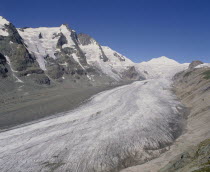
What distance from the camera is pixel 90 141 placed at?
40.1 m

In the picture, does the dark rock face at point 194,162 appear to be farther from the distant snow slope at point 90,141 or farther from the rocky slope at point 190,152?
the distant snow slope at point 90,141

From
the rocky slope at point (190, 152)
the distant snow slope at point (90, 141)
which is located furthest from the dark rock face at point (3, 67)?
the rocky slope at point (190, 152)

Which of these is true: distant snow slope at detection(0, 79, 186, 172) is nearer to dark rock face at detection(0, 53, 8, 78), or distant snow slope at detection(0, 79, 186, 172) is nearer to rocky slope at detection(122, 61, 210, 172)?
rocky slope at detection(122, 61, 210, 172)

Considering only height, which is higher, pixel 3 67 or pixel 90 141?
pixel 3 67

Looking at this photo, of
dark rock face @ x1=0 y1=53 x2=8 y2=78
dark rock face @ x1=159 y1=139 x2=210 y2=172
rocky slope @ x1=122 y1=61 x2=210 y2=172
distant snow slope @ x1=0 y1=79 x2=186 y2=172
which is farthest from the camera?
dark rock face @ x1=0 y1=53 x2=8 y2=78

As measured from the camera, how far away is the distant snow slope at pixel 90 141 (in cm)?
3369

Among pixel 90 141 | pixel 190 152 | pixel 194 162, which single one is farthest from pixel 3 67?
pixel 194 162

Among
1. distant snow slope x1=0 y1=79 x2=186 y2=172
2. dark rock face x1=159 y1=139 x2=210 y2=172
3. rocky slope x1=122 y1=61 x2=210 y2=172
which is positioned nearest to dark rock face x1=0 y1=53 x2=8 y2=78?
distant snow slope x1=0 y1=79 x2=186 y2=172

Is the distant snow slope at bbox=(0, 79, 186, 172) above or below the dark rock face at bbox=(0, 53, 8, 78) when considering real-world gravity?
below

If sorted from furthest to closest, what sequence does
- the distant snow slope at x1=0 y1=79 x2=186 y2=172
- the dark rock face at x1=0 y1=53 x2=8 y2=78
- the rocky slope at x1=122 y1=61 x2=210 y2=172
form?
the dark rock face at x1=0 y1=53 x2=8 y2=78 → the distant snow slope at x1=0 y1=79 x2=186 y2=172 → the rocky slope at x1=122 y1=61 x2=210 y2=172

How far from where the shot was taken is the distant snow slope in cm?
3369

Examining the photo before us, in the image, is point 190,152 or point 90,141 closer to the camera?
point 190,152

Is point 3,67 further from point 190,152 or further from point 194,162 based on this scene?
point 194,162

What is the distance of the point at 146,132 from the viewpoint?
44.5m
